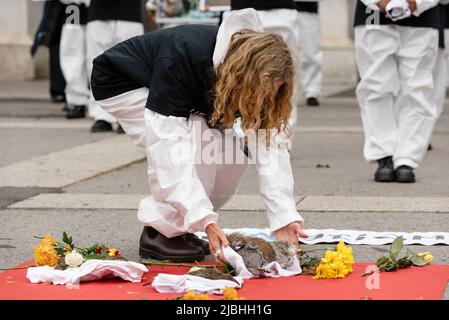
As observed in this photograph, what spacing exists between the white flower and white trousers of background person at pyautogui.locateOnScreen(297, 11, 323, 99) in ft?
26.1

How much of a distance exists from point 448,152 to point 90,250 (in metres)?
4.64

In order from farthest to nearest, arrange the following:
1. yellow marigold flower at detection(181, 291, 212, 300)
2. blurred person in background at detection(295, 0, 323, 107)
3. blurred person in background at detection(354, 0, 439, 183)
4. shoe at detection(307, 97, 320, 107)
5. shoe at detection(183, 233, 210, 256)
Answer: shoe at detection(307, 97, 320, 107) → blurred person in background at detection(295, 0, 323, 107) → blurred person in background at detection(354, 0, 439, 183) → shoe at detection(183, 233, 210, 256) → yellow marigold flower at detection(181, 291, 212, 300)

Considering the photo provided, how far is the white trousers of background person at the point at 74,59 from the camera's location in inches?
416

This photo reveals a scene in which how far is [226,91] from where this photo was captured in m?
4.30

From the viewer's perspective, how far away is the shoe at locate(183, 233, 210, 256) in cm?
492

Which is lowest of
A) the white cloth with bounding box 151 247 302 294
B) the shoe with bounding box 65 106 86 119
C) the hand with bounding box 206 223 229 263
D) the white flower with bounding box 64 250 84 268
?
the shoe with bounding box 65 106 86 119

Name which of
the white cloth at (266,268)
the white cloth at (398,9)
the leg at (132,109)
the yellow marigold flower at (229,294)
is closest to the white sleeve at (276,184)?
the white cloth at (266,268)

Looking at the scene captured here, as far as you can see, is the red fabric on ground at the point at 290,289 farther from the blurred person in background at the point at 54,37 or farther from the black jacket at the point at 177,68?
the blurred person in background at the point at 54,37

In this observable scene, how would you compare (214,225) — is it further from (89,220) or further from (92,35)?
(92,35)

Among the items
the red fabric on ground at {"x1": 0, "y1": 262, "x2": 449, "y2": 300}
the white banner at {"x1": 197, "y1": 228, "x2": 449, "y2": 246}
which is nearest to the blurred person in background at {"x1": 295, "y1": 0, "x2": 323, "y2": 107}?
the white banner at {"x1": 197, "y1": 228, "x2": 449, "y2": 246}

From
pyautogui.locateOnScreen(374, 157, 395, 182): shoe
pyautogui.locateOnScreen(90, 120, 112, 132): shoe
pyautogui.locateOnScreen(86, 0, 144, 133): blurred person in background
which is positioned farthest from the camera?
pyautogui.locateOnScreen(90, 120, 112, 132): shoe

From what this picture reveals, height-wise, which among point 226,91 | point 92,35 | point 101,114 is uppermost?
point 226,91

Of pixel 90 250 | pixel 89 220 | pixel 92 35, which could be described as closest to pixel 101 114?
pixel 92 35

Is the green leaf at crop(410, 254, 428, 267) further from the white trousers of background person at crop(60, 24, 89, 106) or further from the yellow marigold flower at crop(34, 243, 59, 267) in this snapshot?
the white trousers of background person at crop(60, 24, 89, 106)
